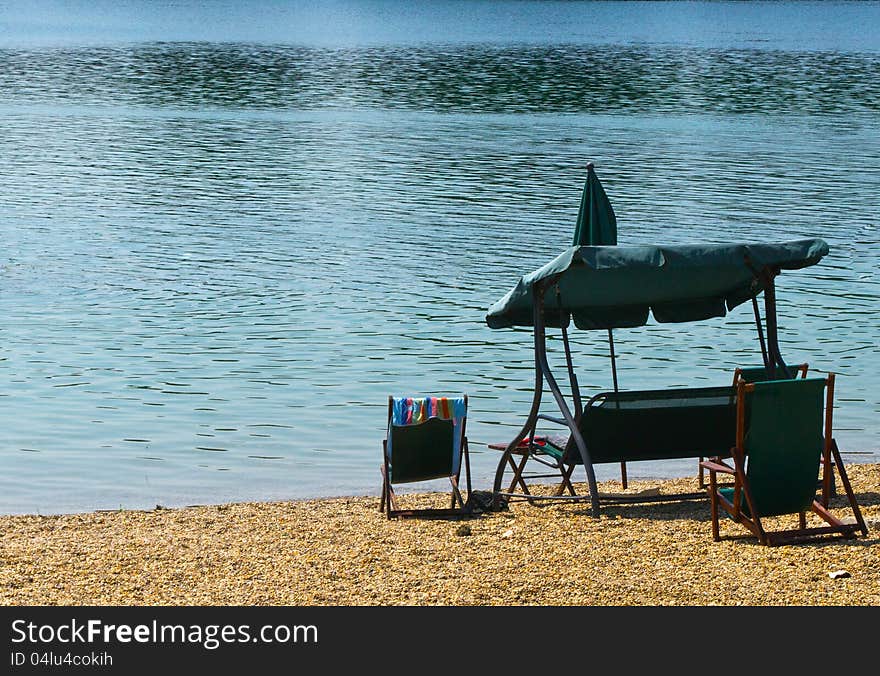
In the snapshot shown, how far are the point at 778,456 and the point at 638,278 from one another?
1832mm

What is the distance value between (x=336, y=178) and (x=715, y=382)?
2194 centimetres

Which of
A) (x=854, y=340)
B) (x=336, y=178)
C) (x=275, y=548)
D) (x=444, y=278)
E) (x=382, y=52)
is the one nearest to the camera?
(x=275, y=548)

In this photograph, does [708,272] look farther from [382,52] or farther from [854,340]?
[382,52]

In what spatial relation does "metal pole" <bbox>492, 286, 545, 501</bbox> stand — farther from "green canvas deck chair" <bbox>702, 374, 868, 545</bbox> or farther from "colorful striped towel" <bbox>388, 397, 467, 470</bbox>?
"green canvas deck chair" <bbox>702, 374, 868, 545</bbox>

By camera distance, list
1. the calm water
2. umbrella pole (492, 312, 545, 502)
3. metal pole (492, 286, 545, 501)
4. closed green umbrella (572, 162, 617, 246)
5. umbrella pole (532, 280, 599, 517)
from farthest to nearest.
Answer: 1. the calm water
2. closed green umbrella (572, 162, 617, 246)
3. umbrella pole (492, 312, 545, 502)
4. metal pole (492, 286, 545, 501)
5. umbrella pole (532, 280, 599, 517)

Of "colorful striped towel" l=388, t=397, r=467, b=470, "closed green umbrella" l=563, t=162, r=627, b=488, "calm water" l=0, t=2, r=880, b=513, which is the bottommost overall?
"calm water" l=0, t=2, r=880, b=513

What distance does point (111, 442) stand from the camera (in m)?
14.4

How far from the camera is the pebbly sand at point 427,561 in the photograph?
8.05m

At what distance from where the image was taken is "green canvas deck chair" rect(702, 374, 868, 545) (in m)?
8.71

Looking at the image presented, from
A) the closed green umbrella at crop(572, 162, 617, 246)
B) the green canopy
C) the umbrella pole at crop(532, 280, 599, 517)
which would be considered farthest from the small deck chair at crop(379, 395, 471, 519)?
the closed green umbrella at crop(572, 162, 617, 246)

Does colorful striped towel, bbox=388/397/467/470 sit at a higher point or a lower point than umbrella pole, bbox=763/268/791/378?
lower

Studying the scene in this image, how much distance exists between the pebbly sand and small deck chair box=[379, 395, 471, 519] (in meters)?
0.26

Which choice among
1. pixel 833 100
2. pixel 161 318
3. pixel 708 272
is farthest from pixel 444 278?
pixel 833 100

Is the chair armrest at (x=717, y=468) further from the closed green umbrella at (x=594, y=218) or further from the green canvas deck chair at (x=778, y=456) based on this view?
the closed green umbrella at (x=594, y=218)
